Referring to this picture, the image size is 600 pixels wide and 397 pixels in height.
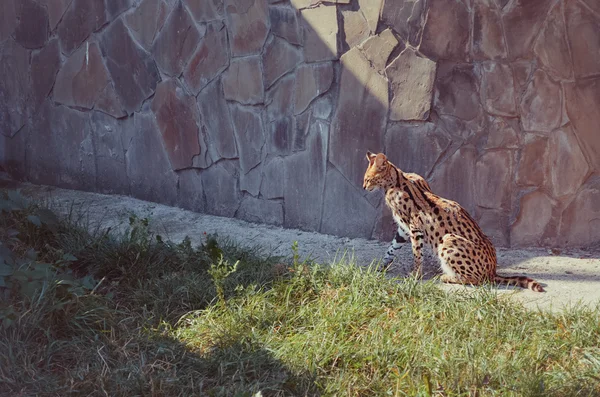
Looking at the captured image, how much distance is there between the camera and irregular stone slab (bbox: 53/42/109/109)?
332 inches

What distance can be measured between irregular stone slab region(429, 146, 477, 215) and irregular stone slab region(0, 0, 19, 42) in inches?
214

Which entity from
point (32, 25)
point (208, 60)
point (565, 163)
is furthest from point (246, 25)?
point (32, 25)

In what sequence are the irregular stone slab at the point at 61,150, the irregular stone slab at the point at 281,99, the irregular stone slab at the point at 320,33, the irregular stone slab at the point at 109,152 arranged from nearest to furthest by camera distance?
the irregular stone slab at the point at 320,33
the irregular stone slab at the point at 281,99
the irregular stone slab at the point at 109,152
the irregular stone slab at the point at 61,150

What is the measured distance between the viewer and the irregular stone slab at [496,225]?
20.1 ft

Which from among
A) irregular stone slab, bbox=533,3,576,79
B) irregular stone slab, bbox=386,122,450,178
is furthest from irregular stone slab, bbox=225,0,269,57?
irregular stone slab, bbox=533,3,576,79

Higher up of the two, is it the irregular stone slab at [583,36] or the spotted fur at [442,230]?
the irregular stone slab at [583,36]

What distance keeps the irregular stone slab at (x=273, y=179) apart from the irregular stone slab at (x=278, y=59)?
687mm

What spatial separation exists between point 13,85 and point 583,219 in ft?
21.2

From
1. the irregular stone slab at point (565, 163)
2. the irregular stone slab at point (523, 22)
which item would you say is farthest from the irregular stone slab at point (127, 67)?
the irregular stone slab at point (565, 163)

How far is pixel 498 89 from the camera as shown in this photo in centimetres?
597

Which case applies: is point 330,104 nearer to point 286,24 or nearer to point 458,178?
point 286,24

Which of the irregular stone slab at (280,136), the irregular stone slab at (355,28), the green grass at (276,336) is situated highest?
the irregular stone slab at (355,28)

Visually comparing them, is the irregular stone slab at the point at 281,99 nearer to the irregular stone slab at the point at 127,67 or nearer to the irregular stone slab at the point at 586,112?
the irregular stone slab at the point at 127,67

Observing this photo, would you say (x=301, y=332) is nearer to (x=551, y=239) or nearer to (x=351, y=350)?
(x=351, y=350)
